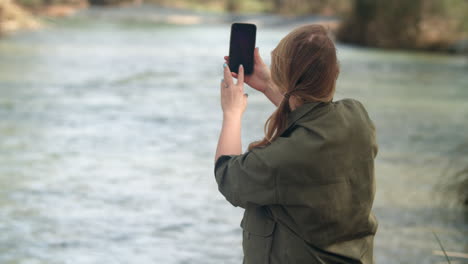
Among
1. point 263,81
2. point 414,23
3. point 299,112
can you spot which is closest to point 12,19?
point 414,23

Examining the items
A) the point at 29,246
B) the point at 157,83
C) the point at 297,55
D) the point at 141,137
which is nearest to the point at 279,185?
the point at 297,55

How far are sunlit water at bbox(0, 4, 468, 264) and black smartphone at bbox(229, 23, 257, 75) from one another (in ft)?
5.14

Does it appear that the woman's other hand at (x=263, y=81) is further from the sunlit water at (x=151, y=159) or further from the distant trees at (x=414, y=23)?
the distant trees at (x=414, y=23)

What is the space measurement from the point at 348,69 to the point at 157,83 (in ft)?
13.1

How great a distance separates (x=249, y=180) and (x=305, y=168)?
0.13 m

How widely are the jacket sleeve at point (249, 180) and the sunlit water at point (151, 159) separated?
1591mm

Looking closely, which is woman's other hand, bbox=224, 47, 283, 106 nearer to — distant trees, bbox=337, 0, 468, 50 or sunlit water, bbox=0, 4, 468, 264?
sunlit water, bbox=0, 4, 468, 264

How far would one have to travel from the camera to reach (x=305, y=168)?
171cm

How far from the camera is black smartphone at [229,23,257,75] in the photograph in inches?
73.7

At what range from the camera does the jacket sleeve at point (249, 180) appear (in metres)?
1.70

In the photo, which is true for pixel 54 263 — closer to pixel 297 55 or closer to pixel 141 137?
pixel 297 55

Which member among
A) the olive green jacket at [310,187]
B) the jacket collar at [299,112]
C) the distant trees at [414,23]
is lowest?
the distant trees at [414,23]

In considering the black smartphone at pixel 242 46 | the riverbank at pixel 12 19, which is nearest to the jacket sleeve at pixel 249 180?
the black smartphone at pixel 242 46

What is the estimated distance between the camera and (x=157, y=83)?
30.0 ft
